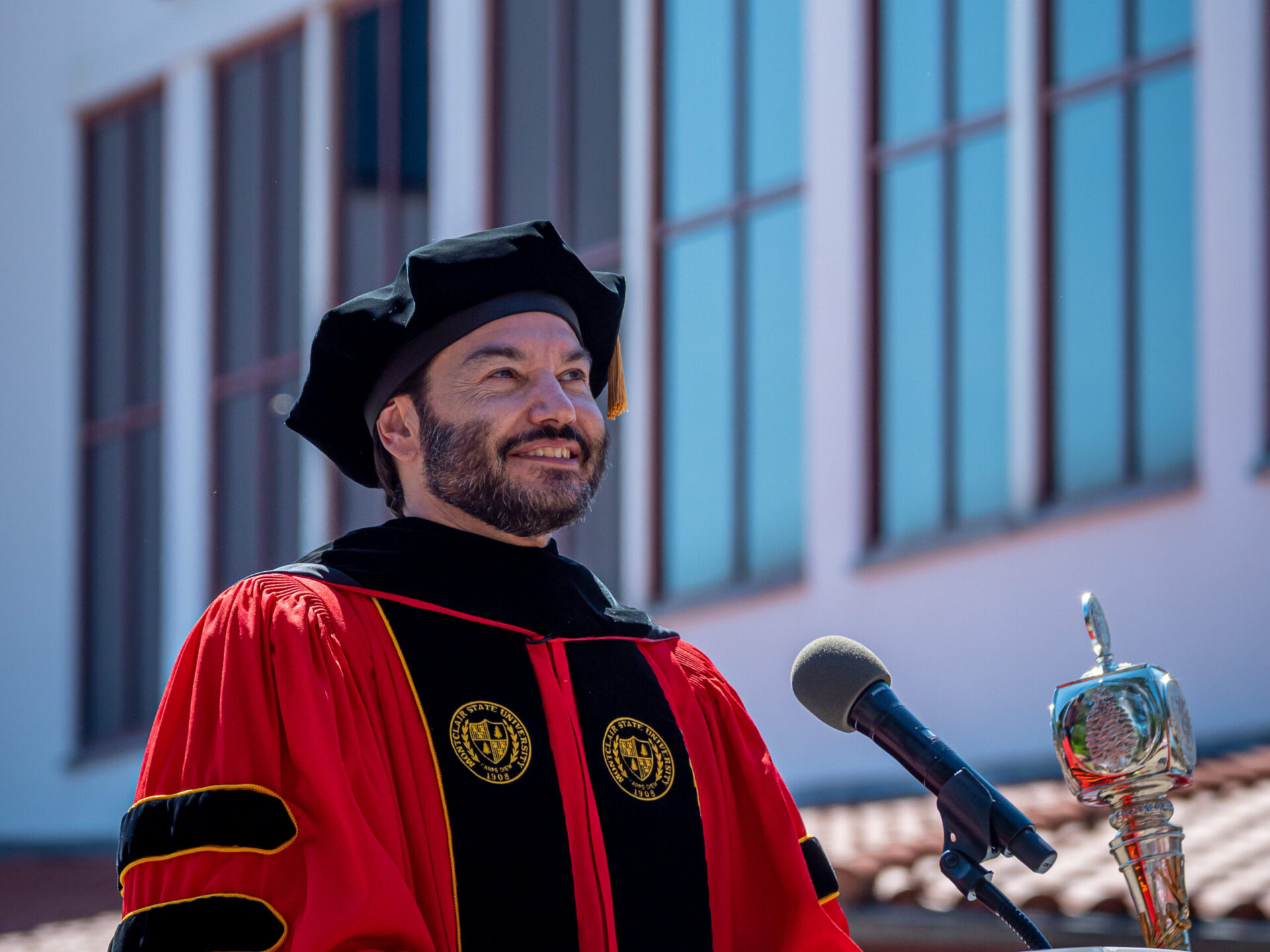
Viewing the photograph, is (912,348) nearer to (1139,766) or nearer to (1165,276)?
(1165,276)

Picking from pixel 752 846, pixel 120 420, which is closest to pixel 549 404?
pixel 752 846

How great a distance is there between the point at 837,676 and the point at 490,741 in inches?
23.3

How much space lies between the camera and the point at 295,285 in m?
15.9

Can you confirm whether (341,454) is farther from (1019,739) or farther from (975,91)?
(975,91)

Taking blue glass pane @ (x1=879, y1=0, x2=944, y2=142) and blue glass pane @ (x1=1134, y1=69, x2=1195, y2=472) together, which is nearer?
blue glass pane @ (x1=1134, y1=69, x2=1195, y2=472)

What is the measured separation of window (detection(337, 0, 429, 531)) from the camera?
594 inches

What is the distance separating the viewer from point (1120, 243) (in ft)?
34.4

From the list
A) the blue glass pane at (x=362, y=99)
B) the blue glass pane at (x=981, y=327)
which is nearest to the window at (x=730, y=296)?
the blue glass pane at (x=981, y=327)

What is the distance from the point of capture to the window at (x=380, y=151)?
15.1 m

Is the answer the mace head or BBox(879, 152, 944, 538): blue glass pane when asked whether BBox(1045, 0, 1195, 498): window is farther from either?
the mace head

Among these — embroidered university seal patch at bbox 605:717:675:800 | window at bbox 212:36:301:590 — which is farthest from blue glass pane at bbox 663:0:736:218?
embroidered university seal patch at bbox 605:717:675:800

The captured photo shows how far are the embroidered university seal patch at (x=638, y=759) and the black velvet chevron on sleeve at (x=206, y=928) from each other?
28.0 inches

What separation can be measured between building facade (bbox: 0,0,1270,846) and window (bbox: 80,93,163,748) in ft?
0.12

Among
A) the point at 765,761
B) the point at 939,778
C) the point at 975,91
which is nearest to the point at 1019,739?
the point at 975,91
